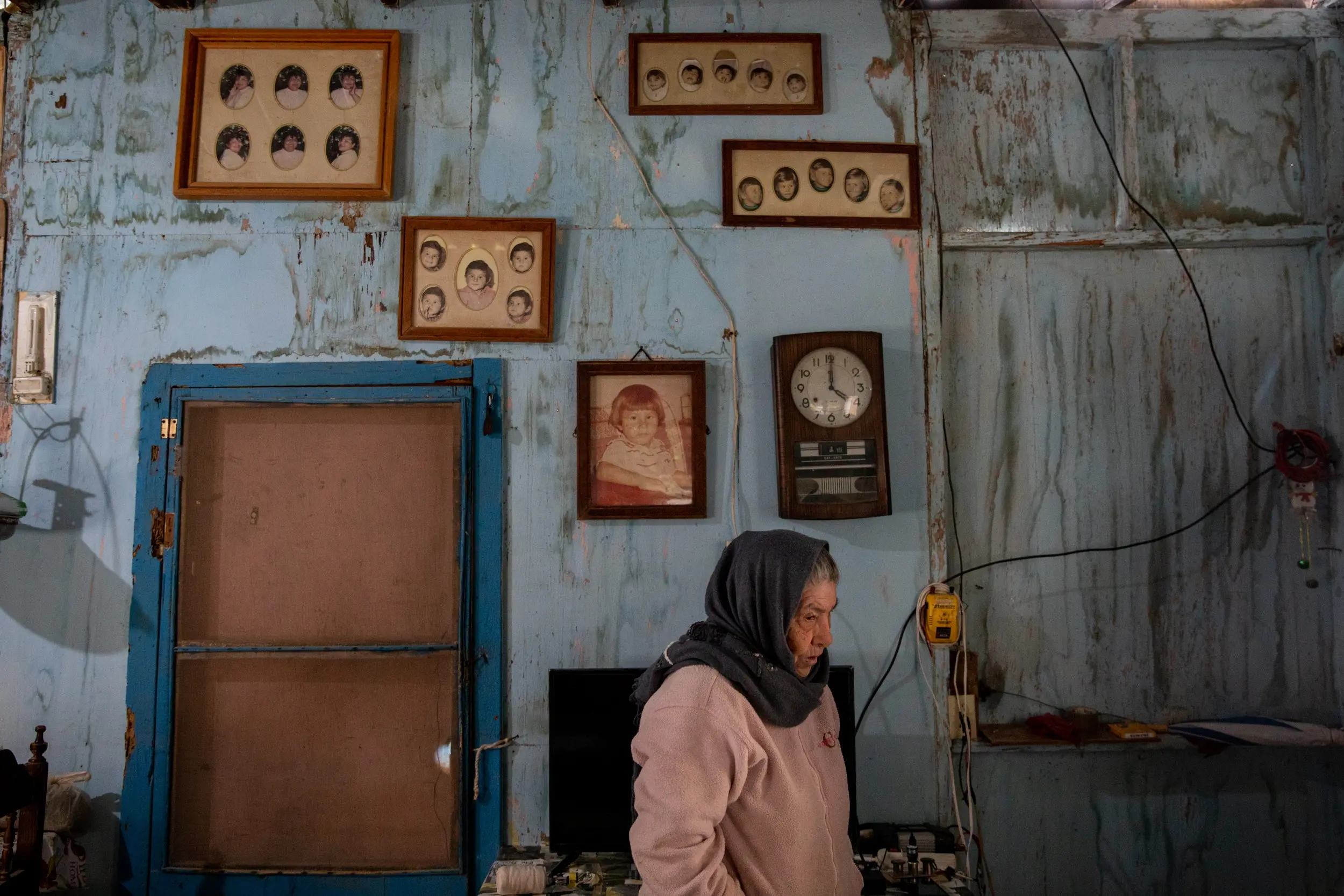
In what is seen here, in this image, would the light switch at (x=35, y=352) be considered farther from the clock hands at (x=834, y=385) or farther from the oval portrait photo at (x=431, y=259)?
the clock hands at (x=834, y=385)

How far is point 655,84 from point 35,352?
214 centimetres

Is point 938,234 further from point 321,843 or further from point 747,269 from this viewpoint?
point 321,843

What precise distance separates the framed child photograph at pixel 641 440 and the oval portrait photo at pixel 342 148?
3.28 ft

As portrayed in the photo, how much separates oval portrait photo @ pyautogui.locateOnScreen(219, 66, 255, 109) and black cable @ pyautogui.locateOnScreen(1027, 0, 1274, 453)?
8.52ft

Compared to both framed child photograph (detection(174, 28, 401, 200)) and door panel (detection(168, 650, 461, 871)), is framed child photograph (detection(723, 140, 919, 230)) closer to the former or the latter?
framed child photograph (detection(174, 28, 401, 200))

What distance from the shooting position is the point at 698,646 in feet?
5.22

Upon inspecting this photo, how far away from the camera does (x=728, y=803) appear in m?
1.51

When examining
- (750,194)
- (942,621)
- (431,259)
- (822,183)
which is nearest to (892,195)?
(822,183)

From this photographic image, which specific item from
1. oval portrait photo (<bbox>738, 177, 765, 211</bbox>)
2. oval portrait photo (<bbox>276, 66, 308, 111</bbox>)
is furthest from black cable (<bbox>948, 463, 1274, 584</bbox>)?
oval portrait photo (<bbox>276, 66, 308, 111</bbox>)

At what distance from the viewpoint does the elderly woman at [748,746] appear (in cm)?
142

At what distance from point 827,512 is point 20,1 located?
305 centimetres

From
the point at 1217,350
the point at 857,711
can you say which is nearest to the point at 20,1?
the point at 857,711

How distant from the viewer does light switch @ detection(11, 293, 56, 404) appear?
8.43 ft

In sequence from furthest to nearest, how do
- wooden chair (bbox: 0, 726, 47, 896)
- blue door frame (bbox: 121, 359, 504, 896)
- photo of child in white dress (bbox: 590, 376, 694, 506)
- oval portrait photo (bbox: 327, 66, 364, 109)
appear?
oval portrait photo (bbox: 327, 66, 364, 109) → photo of child in white dress (bbox: 590, 376, 694, 506) → blue door frame (bbox: 121, 359, 504, 896) → wooden chair (bbox: 0, 726, 47, 896)
